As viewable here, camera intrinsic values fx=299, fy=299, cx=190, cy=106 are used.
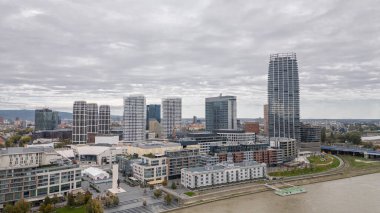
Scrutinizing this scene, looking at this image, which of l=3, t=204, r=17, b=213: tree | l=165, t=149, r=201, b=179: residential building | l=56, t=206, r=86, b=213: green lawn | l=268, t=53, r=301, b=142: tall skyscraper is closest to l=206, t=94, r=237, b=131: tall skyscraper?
l=268, t=53, r=301, b=142: tall skyscraper

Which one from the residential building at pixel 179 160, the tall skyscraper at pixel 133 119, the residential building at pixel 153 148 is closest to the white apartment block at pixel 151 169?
the residential building at pixel 179 160

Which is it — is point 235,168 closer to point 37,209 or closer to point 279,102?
point 37,209

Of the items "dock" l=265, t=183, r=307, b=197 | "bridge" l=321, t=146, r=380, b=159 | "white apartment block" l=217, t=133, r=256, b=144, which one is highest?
Result: "white apartment block" l=217, t=133, r=256, b=144

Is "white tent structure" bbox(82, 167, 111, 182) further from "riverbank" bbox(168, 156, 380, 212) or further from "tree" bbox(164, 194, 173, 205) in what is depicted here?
"riverbank" bbox(168, 156, 380, 212)

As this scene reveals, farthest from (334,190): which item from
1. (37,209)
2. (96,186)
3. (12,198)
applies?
(12,198)

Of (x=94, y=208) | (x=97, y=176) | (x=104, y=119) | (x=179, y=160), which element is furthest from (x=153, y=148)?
(x=104, y=119)

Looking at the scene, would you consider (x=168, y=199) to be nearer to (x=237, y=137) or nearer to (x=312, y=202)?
(x=312, y=202)
